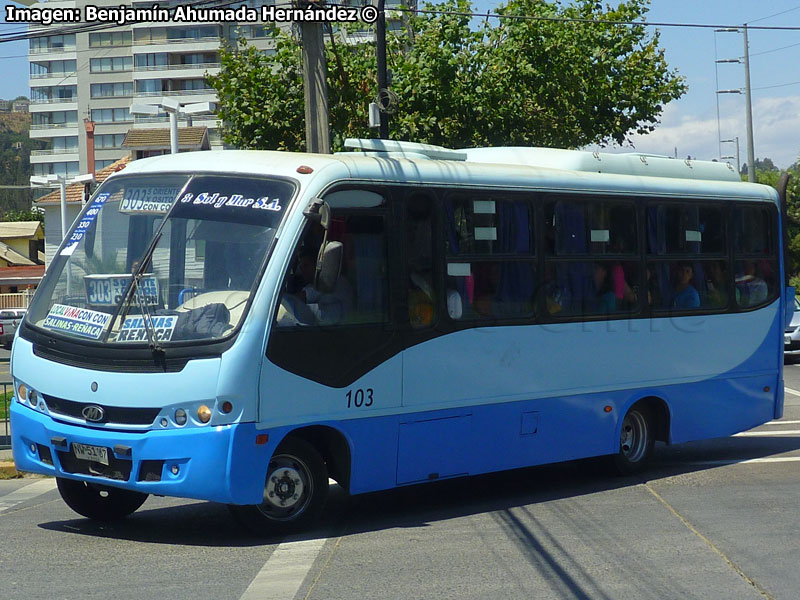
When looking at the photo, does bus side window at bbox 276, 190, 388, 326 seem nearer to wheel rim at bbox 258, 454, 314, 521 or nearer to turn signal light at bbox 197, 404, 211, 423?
turn signal light at bbox 197, 404, 211, 423

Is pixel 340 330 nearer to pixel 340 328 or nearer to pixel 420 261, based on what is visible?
pixel 340 328

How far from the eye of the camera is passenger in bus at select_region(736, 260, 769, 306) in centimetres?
1263

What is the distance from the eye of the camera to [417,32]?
27.5 metres

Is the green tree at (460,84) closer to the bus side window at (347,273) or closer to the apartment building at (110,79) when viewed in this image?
the bus side window at (347,273)

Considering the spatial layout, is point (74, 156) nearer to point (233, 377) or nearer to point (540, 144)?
point (540, 144)

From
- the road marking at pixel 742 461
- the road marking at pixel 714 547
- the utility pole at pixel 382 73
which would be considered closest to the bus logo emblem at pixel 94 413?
the road marking at pixel 714 547

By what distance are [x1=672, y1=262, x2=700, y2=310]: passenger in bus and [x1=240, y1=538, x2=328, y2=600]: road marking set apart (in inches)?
202

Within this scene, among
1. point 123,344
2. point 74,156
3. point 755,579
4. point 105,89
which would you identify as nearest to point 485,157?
point 123,344

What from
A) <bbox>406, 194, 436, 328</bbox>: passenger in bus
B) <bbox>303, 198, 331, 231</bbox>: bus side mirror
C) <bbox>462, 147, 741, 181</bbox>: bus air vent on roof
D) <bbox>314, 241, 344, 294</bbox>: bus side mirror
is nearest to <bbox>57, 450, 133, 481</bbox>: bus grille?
<bbox>314, 241, 344, 294</bbox>: bus side mirror

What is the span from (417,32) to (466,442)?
19.3 m

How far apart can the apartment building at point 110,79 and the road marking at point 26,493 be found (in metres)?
68.0

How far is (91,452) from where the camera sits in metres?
8.16

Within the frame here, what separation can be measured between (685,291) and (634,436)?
5.19ft

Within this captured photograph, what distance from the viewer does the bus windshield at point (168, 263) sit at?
8.15 metres
